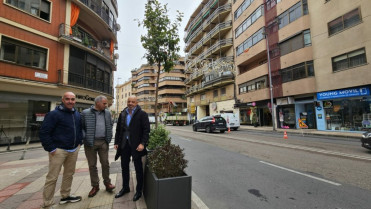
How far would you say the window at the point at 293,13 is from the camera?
61.6ft

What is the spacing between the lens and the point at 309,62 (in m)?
18.2

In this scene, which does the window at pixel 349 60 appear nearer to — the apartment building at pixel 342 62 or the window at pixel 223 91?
the apartment building at pixel 342 62

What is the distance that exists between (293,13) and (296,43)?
11.5ft

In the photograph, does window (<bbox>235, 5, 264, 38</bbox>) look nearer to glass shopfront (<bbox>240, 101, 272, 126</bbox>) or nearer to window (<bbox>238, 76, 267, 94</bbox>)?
window (<bbox>238, 76, 267, 94</bbox>)

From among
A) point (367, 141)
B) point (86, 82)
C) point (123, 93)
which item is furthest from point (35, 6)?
point (123, 93)

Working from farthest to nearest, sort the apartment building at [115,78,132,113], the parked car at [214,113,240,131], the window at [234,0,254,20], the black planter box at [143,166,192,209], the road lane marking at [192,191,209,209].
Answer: the apartment building at [115,78,132,113] < the window at [234,0,254,20] < the parked car at [214,113,240,131] < the road lane marking at [192,191,209,209] < the black planter box at [143,166,192,209]

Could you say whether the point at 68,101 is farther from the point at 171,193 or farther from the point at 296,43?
the point at 296,43

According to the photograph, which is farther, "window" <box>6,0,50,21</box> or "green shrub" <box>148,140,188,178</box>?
"window" <box>6,0,50,21</box>

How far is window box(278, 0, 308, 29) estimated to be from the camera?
18.8 meters

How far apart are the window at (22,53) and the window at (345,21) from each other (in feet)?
79.2

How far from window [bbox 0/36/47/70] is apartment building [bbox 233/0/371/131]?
21717mm

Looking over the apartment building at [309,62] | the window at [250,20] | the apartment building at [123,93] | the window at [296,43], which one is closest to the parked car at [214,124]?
the apartment building at [309,62]

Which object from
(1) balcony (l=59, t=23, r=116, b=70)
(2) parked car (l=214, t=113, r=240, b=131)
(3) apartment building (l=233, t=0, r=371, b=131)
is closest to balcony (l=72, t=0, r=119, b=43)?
(1) balcony (l=59, t=23, r=116, b=70)

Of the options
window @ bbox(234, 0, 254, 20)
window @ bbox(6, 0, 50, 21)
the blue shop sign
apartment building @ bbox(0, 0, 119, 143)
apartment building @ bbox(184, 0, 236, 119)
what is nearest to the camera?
apartment building @ bbox(0, 0, 119, 143)
